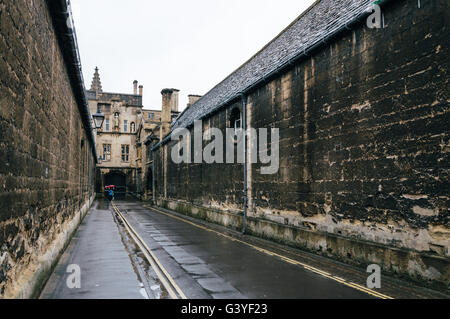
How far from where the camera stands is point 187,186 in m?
22.0

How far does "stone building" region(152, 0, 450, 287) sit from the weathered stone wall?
252 inches

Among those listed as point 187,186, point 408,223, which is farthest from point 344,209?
point 187,186

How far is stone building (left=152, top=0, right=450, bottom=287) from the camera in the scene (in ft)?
19.6

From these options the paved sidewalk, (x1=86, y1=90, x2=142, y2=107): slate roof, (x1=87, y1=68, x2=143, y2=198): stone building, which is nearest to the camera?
the paved sidewalk

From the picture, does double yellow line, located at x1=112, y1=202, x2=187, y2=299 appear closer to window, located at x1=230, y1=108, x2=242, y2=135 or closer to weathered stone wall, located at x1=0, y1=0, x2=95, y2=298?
weathered stone wall, located at x1=0, y1=0, x2=95, y2=298

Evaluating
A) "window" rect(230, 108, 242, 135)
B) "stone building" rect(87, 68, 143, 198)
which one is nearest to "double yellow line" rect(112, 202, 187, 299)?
"window" rect(230, 108, 242, 135)

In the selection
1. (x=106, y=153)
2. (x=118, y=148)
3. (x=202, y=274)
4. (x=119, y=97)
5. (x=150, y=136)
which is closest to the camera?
(x=202, y=274)

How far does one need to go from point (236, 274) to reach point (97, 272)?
285cm

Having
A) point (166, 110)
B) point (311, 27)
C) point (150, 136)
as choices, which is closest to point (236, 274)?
point (311, 27)

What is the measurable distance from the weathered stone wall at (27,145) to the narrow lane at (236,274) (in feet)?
8.18

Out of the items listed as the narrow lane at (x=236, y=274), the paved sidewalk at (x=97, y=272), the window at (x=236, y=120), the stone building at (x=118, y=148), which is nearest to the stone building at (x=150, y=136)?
the stone building at (x=118, y=148)

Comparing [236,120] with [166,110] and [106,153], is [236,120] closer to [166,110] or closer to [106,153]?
[166,110]

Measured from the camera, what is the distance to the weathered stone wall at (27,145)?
3.66 meters

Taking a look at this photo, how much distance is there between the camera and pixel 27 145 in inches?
183
